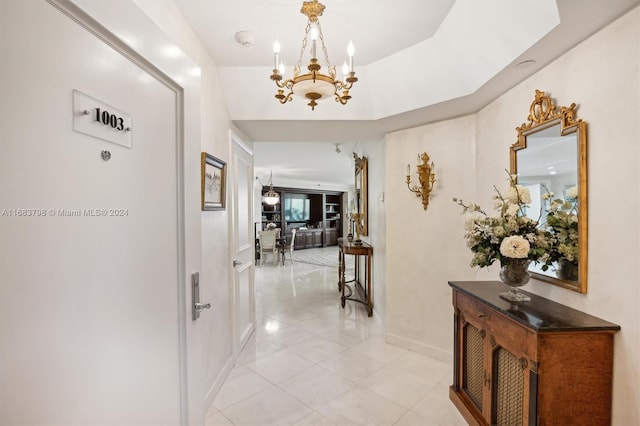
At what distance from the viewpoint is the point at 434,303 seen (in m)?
2.92

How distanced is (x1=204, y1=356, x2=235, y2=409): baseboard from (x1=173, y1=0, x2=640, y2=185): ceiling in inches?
81.7

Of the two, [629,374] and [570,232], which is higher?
[570,232]

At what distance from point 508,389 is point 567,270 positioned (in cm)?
69

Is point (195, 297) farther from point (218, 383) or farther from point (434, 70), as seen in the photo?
point (434, 70)

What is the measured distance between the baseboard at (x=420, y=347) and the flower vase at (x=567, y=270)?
4.90 feet

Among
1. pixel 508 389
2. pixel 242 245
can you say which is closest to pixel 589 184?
pixel 508 389

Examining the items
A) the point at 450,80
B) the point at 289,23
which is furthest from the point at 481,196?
the point at 289,23

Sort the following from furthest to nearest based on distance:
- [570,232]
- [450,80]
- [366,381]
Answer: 1. [366,381]
2. [450,80]
3. [570,232]

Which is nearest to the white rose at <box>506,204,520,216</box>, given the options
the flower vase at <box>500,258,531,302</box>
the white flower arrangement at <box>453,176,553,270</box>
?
the white flower arrangement at <box>453,176,553,270</box>

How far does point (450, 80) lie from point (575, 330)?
68.2 inches

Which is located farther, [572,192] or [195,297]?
[572,192]

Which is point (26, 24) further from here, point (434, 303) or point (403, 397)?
point (434, 303)

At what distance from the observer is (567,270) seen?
5.33ft

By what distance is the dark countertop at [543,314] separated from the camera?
1.36 m
